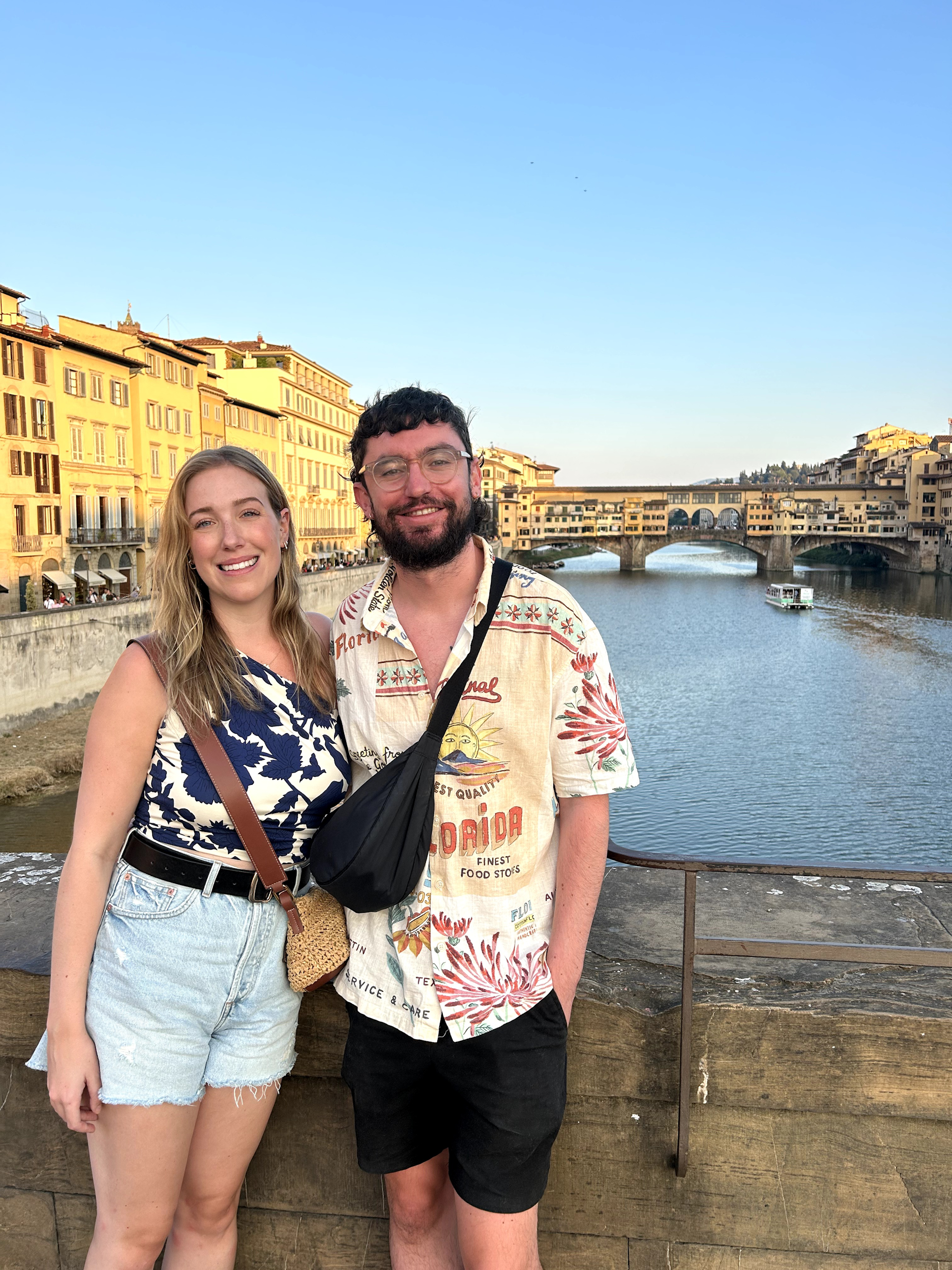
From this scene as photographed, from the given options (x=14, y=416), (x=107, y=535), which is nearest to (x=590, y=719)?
(x=14, y=416)

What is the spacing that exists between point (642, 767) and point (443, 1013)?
14780 mm

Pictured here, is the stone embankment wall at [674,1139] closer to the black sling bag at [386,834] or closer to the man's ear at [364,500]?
the black sling bag at [386,834]

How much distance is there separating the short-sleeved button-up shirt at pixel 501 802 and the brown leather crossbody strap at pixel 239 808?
171 millimetres

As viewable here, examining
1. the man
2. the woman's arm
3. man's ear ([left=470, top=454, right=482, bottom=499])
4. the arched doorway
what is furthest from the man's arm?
the arched doorway

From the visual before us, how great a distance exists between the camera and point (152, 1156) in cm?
126

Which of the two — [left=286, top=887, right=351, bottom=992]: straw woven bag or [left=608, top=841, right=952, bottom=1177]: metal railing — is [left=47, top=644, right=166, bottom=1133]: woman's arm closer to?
[left=286, top=887, right=351, bottom=992]: straw woven bag

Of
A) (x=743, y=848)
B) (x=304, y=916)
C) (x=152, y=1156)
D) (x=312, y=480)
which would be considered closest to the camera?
(x=152, y=1156)

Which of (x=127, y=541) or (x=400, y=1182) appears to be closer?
(x=400, y=1182)

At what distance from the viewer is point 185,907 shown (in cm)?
131

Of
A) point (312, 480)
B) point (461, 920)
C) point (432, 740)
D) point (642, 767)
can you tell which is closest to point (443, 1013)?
point (461, 920)

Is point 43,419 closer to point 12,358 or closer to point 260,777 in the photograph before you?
point 12,358

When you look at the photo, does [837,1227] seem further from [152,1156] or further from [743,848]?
[743,848]

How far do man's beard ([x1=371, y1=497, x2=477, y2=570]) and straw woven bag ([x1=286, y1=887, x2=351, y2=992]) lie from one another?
531mm

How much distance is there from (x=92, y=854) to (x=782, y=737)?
18.5 metres
